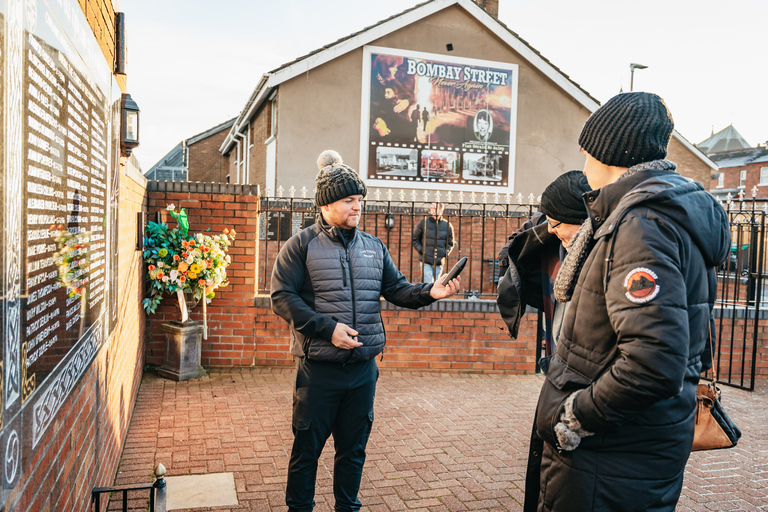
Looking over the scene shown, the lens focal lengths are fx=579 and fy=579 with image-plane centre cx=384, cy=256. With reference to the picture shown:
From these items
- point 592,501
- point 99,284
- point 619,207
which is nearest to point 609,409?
point 592,501

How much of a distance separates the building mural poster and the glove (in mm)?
11976

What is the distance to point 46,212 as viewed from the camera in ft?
5.89

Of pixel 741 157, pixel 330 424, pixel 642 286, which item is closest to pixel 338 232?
pixel 330 424

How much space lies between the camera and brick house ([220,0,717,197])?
43.3 ft

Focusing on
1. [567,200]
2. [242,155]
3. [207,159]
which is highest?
[207,159]

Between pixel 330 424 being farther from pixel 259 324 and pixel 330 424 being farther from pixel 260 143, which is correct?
pixel 260 143

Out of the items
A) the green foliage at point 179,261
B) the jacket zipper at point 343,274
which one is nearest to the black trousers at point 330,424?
the jacket zipper at point 343,274

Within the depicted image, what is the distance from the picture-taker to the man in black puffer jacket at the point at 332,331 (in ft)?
9.90

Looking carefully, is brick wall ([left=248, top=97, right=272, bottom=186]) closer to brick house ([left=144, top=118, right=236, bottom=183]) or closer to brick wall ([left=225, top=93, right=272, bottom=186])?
brick wall ([left=225, top=93, right=272, bottom=186])

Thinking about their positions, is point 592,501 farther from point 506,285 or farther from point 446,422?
point 446,422

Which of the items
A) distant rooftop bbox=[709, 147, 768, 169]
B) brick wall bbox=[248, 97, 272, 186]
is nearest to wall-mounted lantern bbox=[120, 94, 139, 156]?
brick wall bbox=[248, 97, 272, 186]

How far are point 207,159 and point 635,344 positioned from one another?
29.6m

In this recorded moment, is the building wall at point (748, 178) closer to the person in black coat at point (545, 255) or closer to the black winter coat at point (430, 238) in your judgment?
the black winter coat at point (430, 238)

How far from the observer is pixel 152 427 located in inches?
189
